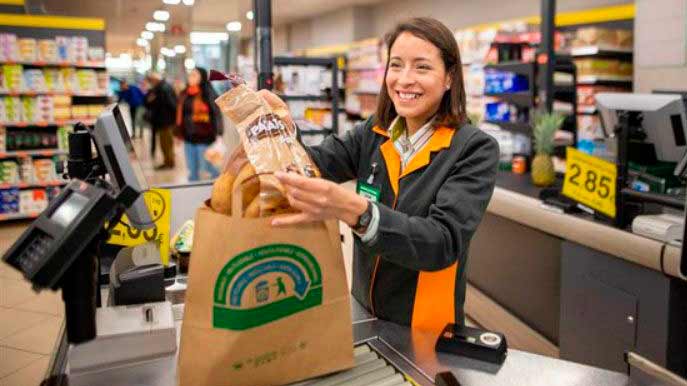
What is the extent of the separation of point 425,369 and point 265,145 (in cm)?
62

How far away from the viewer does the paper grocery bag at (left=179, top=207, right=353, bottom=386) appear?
3.49 ft

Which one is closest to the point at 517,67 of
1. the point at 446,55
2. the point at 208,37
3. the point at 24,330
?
the point at 446,55

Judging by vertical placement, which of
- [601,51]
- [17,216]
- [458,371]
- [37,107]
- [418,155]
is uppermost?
[601,51]

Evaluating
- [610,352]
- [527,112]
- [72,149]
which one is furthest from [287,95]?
[72,149]

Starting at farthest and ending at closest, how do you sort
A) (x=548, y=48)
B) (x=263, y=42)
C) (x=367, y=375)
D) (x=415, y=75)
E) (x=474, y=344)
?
(x=548, y=48) < (x=263, y=42) < (x=415, y=75) < (x=474, y=344) < (x=367, y=375)

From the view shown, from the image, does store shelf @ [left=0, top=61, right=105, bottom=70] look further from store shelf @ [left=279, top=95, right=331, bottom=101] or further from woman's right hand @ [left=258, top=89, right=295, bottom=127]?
woman's right hand @ [left=258, top=89, right=295, bottom=127]

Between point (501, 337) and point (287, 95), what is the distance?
4642 mm

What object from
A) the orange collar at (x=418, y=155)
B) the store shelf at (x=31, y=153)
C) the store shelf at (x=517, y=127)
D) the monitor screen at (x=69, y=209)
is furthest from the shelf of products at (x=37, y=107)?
the monitor screen at (x=69, y=209)

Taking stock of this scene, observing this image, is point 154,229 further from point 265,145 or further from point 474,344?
point 474,344

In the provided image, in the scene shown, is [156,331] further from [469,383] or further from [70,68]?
[70,68]

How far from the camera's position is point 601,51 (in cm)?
770

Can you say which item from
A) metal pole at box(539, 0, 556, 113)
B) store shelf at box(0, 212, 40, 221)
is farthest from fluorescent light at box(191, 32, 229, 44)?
metal pole at box(539, 0, 556, 113)

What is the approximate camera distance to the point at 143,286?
4.90 ft

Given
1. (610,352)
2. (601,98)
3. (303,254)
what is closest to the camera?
(303,254)
